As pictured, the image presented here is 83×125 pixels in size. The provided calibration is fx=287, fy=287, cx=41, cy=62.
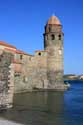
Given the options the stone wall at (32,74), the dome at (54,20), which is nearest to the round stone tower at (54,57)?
the stone wall at (32,74)

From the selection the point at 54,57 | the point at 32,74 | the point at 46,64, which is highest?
the point at 54,57

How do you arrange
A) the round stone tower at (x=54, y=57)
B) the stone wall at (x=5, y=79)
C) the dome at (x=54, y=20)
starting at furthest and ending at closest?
1. the dome at (x=54, y=20)
2. the round stone tower at (x=54, y=57)
3. the stone wall at (x=5, y=79)

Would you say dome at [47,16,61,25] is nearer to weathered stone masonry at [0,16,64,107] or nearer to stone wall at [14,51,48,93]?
weathered stone masonry at [0,16,64,107]

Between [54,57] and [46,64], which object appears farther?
[54,57]

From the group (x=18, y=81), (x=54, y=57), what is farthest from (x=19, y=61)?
(x=54, y=57)

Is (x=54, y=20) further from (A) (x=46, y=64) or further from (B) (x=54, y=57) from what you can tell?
(A) (x=46, y=64)

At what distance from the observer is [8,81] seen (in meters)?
19.9

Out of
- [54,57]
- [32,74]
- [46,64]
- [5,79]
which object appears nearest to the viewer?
[5,79]

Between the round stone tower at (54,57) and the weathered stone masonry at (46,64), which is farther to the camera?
the round stone tower at (54,57)

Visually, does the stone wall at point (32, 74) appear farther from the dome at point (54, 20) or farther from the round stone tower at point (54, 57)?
the dome at point (54, 20)

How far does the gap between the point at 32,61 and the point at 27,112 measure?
23.4m

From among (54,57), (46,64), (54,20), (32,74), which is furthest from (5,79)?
(54,20)

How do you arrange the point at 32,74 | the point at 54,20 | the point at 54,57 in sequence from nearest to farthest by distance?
the point at 32,74
the point at 54,57
the point at 54,20

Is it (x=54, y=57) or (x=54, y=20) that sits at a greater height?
(x=54, y=20)
